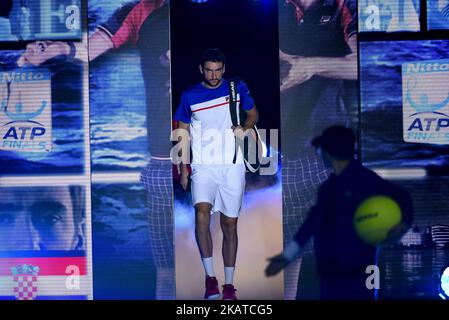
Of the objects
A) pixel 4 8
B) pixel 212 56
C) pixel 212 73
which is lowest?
pixel 212 73

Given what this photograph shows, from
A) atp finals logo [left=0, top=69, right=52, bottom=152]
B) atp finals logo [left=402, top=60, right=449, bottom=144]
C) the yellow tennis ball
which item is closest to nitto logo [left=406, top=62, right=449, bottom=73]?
atp finals logo [left=402, top=60, right=449, bottom=144]

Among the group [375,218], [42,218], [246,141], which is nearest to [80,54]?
[42,218]

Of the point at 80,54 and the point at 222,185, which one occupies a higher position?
the point at 80,54

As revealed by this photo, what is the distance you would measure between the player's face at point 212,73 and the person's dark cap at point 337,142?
74 centimetres

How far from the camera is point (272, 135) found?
14.1 feet

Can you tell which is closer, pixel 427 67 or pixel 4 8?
pixel 427 67

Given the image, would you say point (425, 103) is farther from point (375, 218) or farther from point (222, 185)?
point (222, 185)

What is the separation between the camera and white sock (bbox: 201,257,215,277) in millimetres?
4285

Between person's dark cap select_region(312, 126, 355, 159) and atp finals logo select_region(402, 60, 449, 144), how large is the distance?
0.36 meters

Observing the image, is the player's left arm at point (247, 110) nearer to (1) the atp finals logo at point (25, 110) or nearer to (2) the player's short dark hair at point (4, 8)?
(1) the atp finals logo at point (25, 110)

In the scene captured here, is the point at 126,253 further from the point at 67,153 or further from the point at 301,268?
the point at 301,268

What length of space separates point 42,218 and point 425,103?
2594 mm

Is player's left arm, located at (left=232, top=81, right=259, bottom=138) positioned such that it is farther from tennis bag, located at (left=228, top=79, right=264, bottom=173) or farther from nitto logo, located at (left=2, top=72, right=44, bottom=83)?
nitto logo, located at (left=2, top=72, right=44, bottom=83)

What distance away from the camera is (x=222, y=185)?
169 inches
